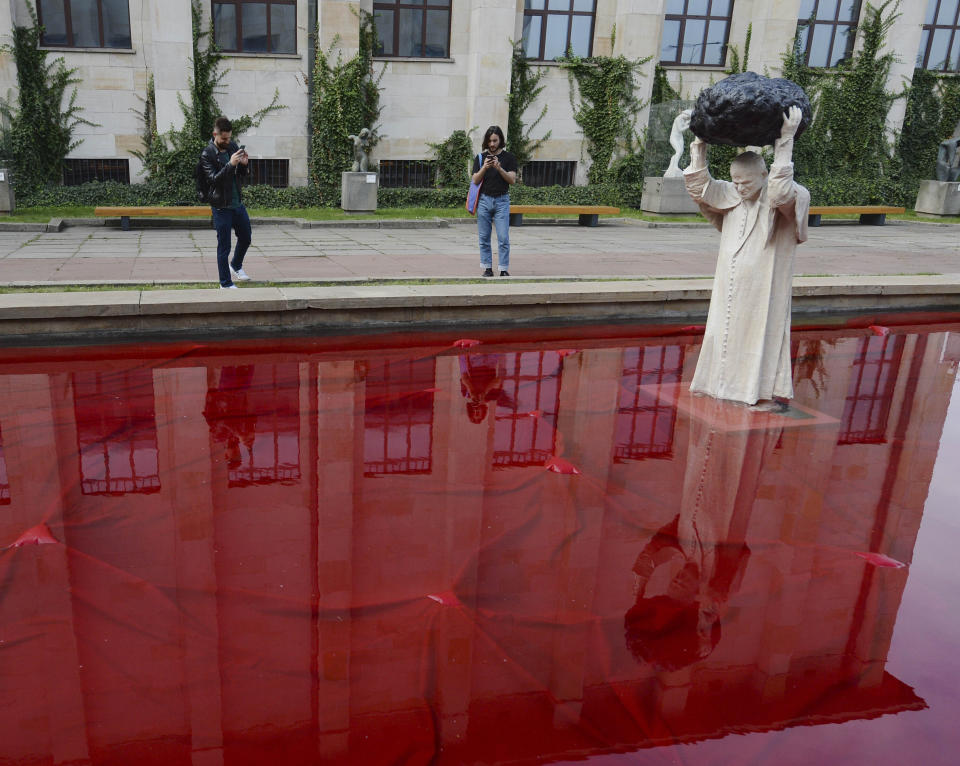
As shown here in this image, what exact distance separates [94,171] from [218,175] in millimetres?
11489

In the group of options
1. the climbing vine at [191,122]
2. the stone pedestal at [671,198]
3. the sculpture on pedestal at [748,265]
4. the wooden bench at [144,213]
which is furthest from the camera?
the stone pedestal at [671,198]

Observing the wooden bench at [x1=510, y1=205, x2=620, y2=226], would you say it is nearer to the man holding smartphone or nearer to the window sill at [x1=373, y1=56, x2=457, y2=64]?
the window sill at [x1=373, y1=56, x2=457, y2=64]

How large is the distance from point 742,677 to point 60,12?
61.3 feet

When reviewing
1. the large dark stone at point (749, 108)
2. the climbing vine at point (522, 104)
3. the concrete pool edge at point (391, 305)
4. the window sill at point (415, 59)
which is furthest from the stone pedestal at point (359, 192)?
the large dark stone at point (749, 108)

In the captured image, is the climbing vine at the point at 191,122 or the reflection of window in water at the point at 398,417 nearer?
the reflection of window in water at the point at 398,417

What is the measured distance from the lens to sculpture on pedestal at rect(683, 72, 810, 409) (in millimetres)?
5309

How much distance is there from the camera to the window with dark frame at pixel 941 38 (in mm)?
22344

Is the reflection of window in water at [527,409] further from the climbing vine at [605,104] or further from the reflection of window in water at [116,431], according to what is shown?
the climbing vine at [605,104]

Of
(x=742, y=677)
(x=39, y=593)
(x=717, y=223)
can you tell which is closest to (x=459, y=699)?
(x=742, y=677)

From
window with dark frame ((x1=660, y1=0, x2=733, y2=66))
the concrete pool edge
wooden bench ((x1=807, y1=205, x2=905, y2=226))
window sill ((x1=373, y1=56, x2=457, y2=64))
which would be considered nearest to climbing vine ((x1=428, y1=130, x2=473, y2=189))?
window sill ((x1=373, y1=56, x2=457, y2=64))

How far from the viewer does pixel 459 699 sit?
114 inches

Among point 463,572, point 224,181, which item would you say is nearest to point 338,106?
point 224,181

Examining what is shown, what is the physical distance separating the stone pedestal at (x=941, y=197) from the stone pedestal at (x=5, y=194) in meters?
20.7

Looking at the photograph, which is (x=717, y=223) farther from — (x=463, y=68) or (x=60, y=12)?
(x=60, y=12)
